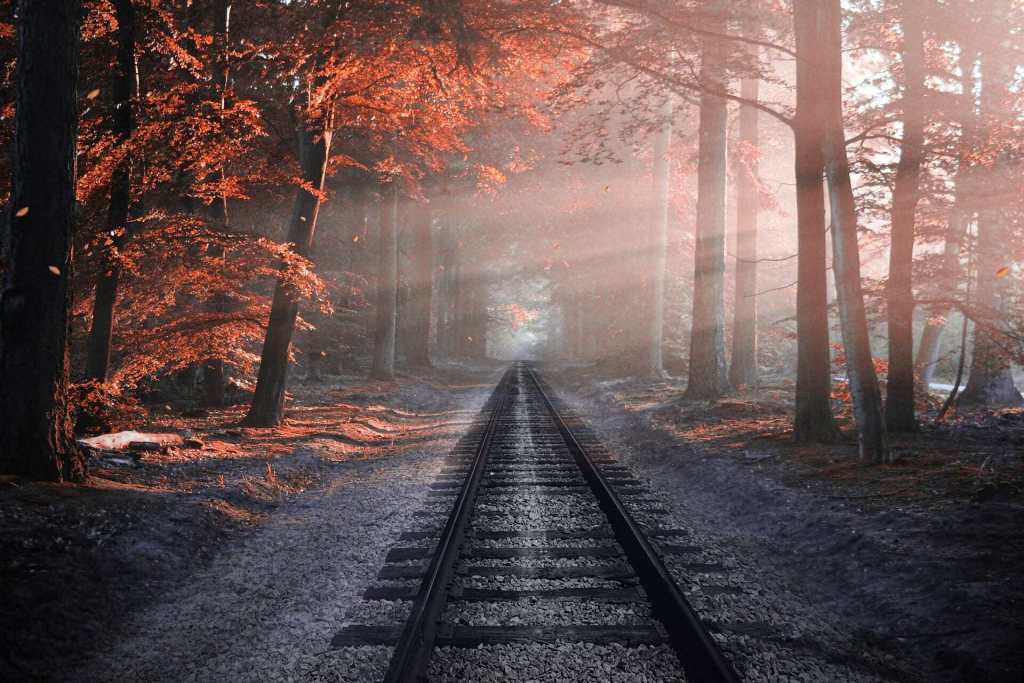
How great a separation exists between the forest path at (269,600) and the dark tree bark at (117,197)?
165 inches

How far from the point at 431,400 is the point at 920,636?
15518mm

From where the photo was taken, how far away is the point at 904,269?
32.4 ft

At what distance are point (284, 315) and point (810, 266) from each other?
889 centimetres

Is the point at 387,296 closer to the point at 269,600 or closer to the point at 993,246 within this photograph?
the point at 993,246

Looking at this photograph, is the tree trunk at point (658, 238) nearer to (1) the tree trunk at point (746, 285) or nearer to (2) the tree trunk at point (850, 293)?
(1) the tree trunk at point (746, 285)

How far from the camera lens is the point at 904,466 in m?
7.59

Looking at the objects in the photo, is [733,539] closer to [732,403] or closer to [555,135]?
[732,403]

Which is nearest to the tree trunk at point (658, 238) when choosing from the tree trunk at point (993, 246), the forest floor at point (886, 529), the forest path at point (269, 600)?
the tree trunk at point (993, 246)


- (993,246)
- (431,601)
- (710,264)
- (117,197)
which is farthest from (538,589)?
(993,246)

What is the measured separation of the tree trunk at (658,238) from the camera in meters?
A: 20.4

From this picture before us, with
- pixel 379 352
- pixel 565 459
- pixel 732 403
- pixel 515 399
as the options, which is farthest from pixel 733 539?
pixel 379 352

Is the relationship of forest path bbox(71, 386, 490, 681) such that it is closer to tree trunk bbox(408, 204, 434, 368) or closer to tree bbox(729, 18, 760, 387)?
tree bbox(729, 18, 760, 387)

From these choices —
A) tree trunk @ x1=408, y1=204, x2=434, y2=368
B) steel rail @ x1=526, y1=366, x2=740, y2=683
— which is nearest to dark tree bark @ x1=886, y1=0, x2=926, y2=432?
steel rail @ x1=526, y1=366, x2=740, y2=683

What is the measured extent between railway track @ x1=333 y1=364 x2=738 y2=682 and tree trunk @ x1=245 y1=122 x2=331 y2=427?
16.2ft
